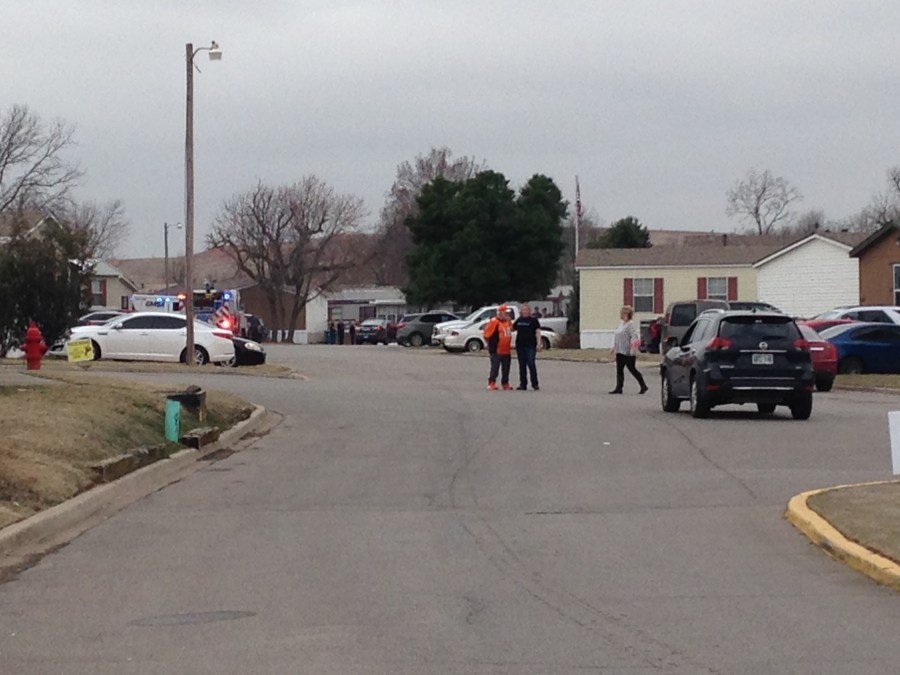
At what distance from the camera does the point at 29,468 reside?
43.7 ft

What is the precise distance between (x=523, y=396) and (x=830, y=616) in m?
18.6

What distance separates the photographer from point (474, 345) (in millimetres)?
51125

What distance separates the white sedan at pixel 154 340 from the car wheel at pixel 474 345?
51.7 feet

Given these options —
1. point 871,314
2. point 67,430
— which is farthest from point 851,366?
point 67,430

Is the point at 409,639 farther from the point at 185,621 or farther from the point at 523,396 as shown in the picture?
the point at 523,396

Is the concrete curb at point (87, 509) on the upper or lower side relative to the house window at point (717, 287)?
lower

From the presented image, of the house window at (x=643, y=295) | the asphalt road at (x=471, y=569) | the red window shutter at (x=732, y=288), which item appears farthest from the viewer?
the house window at (x=643, y=295)

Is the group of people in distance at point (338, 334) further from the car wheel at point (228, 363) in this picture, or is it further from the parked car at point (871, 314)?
the parked car at point (871, 314)

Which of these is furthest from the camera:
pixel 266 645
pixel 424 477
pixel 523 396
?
pixel 523 396

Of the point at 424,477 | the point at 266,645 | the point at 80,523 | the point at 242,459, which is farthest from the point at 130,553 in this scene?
the point at 242,459

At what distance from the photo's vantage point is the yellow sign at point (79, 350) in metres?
32.8

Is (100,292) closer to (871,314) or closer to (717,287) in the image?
(717,287)

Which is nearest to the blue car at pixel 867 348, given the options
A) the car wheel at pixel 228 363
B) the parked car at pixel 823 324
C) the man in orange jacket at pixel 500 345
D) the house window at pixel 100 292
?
the parked car at pixel 823 324

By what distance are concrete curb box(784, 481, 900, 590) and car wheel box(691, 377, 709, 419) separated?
29.6 ft
